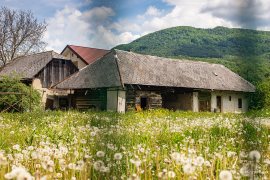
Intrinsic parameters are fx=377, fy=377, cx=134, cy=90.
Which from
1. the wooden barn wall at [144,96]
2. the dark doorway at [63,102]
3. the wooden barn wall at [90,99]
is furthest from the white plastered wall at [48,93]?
the wooden barn wall at [144,96]

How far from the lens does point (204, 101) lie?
3070 cm

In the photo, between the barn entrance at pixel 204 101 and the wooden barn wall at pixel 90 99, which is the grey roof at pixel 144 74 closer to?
the wooden barn wall at pixel 90 99

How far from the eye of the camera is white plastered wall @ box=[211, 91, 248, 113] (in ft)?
103

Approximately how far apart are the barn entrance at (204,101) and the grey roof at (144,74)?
95 centimetres

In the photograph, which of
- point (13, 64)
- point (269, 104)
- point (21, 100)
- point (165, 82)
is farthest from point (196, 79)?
point (13, 64)

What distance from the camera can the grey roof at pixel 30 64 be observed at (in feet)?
105

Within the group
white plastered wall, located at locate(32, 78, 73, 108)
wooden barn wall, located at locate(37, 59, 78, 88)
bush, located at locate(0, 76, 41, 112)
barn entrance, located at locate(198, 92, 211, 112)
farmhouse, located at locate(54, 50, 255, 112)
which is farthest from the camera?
wooden barn wall, located at locate(37, 59, 78, 88)

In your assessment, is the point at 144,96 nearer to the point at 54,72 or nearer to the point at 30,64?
the point at 54,72

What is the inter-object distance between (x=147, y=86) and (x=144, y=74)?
2.95 ft

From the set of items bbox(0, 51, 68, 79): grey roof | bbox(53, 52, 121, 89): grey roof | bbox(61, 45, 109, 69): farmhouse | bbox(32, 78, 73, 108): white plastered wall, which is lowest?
bbox(32, 78, 73, 108): white plastered wall

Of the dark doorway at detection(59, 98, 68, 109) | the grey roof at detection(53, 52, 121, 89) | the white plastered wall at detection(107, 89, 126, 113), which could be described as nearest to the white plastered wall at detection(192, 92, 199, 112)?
the white plastered wall at detection(107, 89, 126, 113)

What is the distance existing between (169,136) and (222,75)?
1184 inches

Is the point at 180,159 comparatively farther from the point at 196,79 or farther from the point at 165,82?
the point at 196,79

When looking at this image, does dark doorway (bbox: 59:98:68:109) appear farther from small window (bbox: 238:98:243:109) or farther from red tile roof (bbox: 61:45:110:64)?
small window (bbox: 238:98:243:109)
